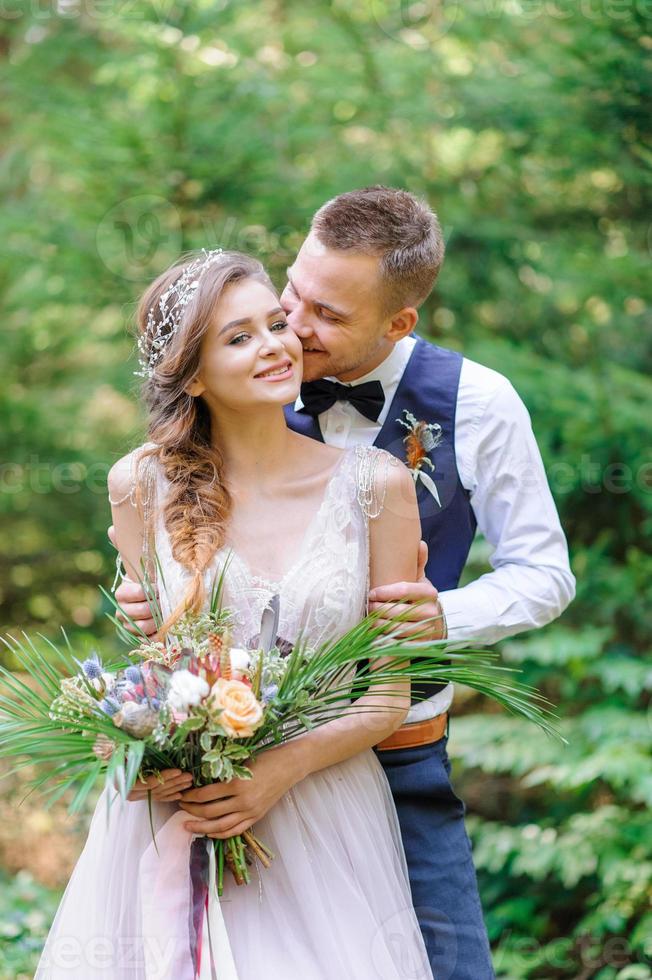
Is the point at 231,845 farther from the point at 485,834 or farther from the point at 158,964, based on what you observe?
the point at 485,834

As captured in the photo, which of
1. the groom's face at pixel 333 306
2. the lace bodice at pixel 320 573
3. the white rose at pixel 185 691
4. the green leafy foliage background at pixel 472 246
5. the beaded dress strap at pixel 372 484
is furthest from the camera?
the green leafy foliage background at pixel 472 246

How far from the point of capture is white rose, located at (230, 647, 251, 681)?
6.44 feet

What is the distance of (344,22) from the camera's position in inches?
230

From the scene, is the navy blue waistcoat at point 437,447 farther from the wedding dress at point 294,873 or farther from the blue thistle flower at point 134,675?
the blue thistle flower at point 134,675

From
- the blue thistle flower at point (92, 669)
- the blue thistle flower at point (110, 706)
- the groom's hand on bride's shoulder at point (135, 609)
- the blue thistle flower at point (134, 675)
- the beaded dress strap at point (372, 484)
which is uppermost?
the beaded dress strap at point (372, 484)

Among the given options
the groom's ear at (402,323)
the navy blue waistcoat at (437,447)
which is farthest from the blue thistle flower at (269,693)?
the groom's ear at (402,323)

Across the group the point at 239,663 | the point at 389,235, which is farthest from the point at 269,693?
the point at 389,235

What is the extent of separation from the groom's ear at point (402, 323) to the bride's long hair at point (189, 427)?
1.21 ft

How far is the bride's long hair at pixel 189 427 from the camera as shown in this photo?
7.73 ft

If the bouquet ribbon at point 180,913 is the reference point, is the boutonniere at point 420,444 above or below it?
above

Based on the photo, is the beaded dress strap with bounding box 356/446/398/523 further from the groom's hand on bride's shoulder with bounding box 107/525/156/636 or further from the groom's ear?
the groom's hand on bride's shoulder with bounding box 107/525/156/636

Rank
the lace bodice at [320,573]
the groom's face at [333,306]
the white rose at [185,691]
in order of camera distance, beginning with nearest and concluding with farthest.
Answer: the white rose at [185,691] → the lace bodice at [320,573] → the groom's face at [333,306]

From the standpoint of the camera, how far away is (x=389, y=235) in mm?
2672

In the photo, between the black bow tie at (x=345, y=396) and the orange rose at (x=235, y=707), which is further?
the black bow tie at (x=345, y=396)
